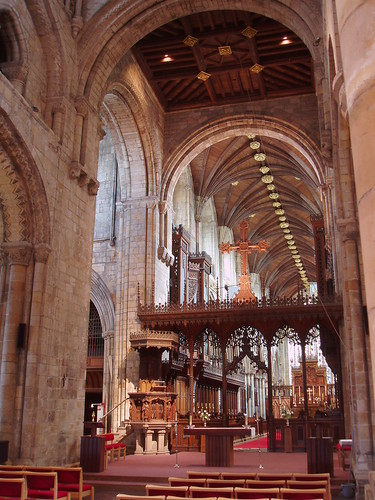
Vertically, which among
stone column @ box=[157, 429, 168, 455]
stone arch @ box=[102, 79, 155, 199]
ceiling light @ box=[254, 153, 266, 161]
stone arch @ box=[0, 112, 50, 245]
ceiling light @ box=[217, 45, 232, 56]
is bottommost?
stone column @ box=[157, 429, 168, 455]

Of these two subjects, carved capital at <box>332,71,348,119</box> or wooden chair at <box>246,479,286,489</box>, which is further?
carved capital at <box>332,71,348,119</box>

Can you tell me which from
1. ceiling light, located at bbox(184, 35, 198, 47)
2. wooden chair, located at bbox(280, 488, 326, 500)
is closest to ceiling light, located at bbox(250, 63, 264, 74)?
ceiling light, located at bbox(184, 35, 198, 47)

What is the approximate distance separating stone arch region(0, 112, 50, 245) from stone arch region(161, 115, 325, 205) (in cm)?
789

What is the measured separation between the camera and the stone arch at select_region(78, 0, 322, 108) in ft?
40.8

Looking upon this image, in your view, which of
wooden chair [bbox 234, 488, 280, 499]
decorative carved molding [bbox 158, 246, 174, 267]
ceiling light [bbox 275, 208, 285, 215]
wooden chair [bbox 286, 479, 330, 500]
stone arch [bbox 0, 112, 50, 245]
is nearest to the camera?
wooden chair [bbox 234, 488, 280, 499]

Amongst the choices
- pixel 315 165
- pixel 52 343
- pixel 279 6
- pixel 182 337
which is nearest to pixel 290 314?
pixel 182 337

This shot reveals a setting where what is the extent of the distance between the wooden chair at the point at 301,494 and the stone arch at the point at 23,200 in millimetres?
7186

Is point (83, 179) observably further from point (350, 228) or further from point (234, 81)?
point (234, 81)

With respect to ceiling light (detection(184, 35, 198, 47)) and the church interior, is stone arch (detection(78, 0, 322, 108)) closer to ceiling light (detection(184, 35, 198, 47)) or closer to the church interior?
the church interior

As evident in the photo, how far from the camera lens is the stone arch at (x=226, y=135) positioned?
58.7ft

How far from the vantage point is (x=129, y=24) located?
13.2 m

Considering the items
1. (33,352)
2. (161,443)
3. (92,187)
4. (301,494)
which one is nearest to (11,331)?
(33,352)

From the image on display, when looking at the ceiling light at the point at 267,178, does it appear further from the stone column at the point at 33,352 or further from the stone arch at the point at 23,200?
the stone column at the point at 33,352

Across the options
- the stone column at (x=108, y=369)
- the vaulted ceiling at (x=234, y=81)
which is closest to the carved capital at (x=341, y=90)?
the vaulted ceiling at (x=234, y=81)
